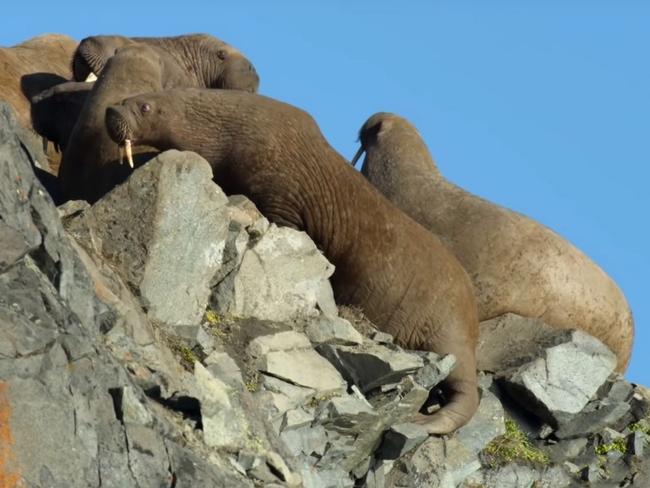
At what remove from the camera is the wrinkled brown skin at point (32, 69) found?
58.6 ft

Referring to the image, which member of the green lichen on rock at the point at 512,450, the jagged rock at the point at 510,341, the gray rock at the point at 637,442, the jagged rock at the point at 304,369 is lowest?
the green lichen on rock at the point at 512,450

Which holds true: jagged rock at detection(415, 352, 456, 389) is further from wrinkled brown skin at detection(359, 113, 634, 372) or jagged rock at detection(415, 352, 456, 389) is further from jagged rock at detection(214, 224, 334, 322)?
wrinkled brown skin at detection(359, 113, 634, 372)

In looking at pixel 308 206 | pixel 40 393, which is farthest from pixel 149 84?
pixel 40 393

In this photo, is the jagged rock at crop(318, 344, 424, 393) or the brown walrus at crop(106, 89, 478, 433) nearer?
the jagged rock at crop(318, 344, 424, 393)

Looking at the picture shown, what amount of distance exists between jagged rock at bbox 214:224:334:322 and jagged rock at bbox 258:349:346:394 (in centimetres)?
48

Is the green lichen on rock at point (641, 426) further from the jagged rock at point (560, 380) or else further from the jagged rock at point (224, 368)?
the jagged rock at point (224, 368)

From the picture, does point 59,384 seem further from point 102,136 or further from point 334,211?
point 102,136

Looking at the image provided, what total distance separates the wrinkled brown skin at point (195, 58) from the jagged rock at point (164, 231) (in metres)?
6.25

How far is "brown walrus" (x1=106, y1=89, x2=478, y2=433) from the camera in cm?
1427

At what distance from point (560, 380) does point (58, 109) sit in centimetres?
578

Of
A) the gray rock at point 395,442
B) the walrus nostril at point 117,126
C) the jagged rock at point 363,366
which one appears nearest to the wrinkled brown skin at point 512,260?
the jagged rock at point 363,366

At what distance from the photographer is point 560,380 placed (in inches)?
580

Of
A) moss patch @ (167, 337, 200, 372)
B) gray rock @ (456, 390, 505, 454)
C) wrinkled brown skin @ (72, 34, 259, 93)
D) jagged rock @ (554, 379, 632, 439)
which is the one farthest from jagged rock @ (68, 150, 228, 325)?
wrinkled brown skin @ (72, 34, 259, 93)

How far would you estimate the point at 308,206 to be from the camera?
1430cm
